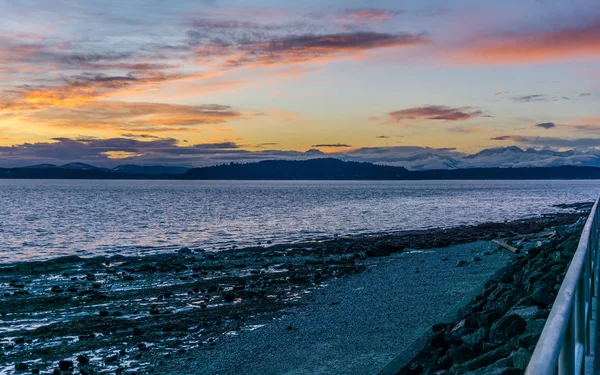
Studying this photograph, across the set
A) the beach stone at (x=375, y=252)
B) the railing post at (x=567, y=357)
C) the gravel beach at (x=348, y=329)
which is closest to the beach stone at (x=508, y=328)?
the gravel beach at (x=348, y=329)

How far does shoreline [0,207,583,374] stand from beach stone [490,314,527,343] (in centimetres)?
753

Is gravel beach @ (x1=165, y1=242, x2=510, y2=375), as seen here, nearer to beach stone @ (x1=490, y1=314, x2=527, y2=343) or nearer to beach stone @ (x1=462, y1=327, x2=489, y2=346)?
beach stone @ (x1=462, y1=327, x2=489, y2=346)

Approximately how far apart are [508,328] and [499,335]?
235 mm

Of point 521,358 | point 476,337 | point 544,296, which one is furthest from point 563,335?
point 544,296

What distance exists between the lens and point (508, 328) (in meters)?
8.59

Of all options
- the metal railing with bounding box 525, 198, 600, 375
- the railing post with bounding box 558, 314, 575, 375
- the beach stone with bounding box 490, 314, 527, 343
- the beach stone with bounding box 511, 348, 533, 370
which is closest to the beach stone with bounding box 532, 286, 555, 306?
the beach stone with bounding box 490, 314, 527, 343

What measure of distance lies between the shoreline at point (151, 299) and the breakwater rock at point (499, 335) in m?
5.91

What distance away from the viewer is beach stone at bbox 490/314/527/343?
8.47 meters

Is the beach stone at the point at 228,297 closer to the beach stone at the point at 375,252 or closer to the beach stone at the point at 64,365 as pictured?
the beach stone at the point at 64,365

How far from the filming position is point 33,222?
56875 millimetres

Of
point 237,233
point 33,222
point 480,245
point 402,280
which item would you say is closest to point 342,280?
point 402,280

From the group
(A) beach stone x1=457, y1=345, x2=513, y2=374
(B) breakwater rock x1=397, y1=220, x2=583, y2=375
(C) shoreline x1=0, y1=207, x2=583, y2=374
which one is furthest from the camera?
(C) shoreline x1=0, y1=207, x2=583, y2=374

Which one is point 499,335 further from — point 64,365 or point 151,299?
point 151,299

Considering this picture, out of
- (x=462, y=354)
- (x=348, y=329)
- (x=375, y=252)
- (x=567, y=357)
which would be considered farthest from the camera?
(x=375, y=252)
